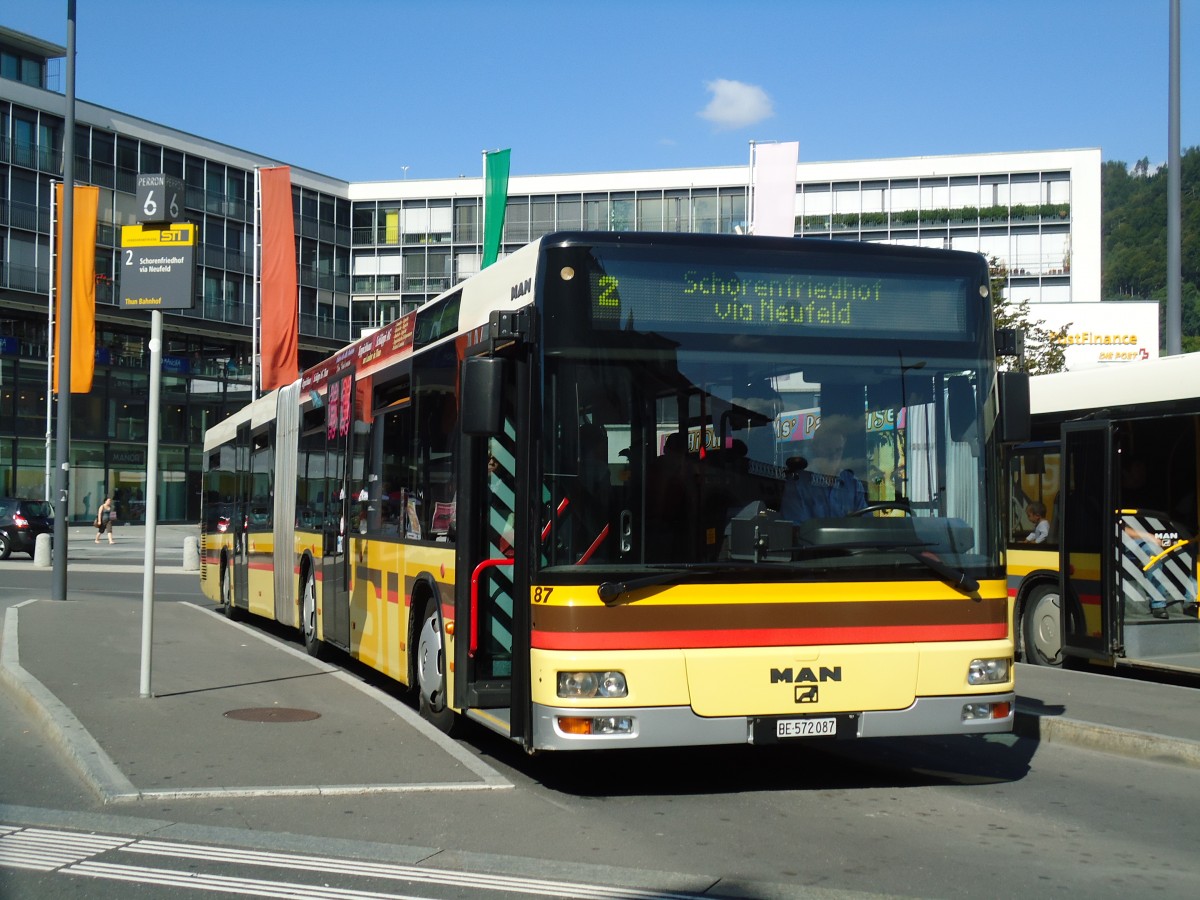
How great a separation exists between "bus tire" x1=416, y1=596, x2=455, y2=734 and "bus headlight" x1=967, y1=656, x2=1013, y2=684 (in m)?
3.81

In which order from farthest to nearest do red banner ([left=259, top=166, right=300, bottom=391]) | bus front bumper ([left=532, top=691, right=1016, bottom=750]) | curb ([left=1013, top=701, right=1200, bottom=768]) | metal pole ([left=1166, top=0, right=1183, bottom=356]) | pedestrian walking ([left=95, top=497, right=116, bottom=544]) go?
pedestrian walking ([left=95, top=497, right=116, bottom=544]) < red banner ([left=259, top=166, right=300, bottom=391]) < metal pole ([left=1166, top=0, right=1183, bottom=356]) < curb ([left=1013, top=701, right=1200, bottom=768]) < bus front bumper ([left=532, top=691, right=1016, bottom=750])

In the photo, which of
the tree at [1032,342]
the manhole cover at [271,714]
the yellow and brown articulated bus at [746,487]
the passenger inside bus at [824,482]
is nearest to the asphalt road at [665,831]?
the yellow and brown articulated bus at [746,487]

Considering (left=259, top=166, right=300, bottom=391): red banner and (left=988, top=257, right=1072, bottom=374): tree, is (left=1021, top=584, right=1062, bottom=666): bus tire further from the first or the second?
(left=259, top=166, right=300, bottom=391): red banner

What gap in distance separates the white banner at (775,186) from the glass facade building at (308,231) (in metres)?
35.2

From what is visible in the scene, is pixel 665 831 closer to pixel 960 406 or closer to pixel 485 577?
pixel 485 577

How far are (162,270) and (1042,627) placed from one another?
9.91 m

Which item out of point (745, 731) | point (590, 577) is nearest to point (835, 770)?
point (745, 731)

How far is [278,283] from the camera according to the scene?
118 ft

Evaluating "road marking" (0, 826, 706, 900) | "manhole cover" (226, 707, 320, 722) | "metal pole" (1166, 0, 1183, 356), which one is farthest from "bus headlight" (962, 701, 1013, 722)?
"metal pole" (1166, 0, 1183, 356)

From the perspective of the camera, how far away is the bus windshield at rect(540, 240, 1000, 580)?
7.71 meters

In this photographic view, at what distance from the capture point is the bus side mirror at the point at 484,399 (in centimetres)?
771

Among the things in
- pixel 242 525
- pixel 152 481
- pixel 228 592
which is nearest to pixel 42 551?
pixel 228 592

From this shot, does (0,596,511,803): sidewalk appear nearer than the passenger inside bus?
No

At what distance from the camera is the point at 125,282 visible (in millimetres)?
10805
